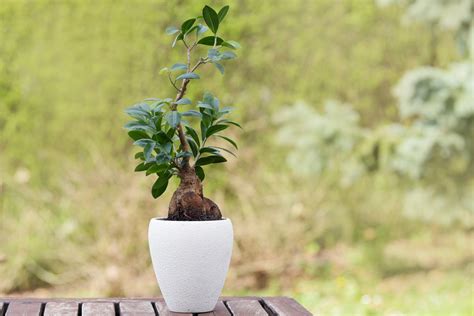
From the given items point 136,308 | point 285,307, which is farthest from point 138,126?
point 285,307

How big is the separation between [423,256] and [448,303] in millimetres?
721

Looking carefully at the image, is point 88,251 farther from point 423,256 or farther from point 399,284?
point 423,256

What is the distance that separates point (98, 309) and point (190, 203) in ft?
1.04

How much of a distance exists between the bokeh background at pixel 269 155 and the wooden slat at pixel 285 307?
2.23 metres

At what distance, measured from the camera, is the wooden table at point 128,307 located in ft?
5.93

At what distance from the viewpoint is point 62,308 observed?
1.86 m

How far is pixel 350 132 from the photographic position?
15.5ft

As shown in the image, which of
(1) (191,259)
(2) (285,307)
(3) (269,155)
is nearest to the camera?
(1) (191,259)

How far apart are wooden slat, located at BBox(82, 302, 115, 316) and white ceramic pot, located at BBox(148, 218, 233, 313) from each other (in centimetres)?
13

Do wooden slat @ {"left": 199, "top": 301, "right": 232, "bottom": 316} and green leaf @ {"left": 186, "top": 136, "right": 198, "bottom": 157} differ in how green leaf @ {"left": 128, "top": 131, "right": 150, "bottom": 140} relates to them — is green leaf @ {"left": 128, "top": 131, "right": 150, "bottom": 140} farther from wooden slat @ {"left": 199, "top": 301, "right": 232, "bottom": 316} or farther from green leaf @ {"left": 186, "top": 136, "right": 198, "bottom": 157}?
wooden slat @ {"left": 199, "top": 301, "right": 232, "bottom": 316}

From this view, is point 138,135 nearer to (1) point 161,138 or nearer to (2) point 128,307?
(1) point 161,138

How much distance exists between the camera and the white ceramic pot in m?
1.79

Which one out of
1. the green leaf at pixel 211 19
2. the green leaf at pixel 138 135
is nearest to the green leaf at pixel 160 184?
the green leaf at pixel 138 135

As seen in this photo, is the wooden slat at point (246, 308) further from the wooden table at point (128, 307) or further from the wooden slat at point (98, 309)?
the wooden slat at point (98, 309)
